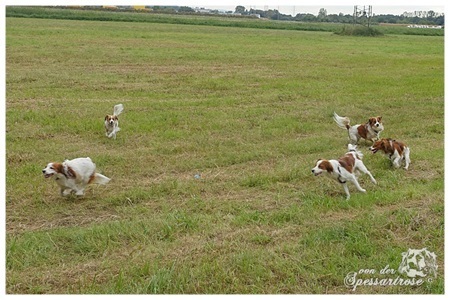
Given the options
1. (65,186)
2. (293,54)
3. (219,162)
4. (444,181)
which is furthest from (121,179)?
(293,54)

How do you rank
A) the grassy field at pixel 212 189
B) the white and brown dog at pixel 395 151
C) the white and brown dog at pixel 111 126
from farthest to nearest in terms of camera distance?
the white and brown dog at pixel 111 126
the white and brown dog at pixel 395 151
the grassy field at pixel 212 189

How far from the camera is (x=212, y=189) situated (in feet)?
23.9

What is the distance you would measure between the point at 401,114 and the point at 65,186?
8.95 metres

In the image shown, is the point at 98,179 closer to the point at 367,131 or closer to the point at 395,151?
the point at 395,151

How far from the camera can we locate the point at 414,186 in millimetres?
7227

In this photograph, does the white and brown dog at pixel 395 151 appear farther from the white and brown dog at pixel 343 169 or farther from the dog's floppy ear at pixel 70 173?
the dog's floppy ear at pixel 70 173

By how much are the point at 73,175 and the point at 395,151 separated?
4.96 meters

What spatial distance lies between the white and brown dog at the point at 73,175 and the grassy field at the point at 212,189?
0.17 metres

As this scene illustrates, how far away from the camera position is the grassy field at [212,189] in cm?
493

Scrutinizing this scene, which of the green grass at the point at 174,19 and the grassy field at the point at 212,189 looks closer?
the grassy field at the point at 212,189

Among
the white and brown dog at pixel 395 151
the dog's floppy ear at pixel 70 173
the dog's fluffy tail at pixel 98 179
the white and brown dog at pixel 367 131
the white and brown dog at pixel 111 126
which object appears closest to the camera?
the dog's floppy ear at pixel 70 173

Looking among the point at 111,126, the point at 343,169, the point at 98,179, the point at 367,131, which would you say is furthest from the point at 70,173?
the point at 367,131

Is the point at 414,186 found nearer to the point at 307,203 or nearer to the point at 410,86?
the point at 307,203

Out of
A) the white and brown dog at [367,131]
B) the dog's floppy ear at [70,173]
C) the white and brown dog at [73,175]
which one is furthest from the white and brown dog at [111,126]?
the white and brown dog at [367,131]
